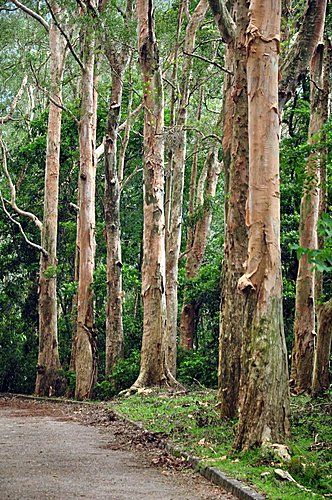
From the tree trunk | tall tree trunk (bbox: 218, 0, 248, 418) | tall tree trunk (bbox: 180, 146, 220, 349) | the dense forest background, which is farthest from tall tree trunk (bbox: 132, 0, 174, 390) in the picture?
tall tree trunk (bbox: 218, 0, 248, 418)

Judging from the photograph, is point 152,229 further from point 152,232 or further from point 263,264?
point 263,264

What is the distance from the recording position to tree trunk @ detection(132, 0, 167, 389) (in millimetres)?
19703

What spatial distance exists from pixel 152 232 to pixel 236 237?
26.3ft

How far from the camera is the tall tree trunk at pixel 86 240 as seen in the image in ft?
73.9

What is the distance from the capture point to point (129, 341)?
26406mm

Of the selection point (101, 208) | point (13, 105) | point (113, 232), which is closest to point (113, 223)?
point (113, 232)

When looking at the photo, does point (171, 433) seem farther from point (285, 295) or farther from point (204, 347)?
point (204, 347)

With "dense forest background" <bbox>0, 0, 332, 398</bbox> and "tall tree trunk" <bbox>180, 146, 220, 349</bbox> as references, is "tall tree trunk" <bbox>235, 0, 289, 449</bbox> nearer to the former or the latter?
"dense forest background" <bbox>0, 0, 332, 398</bbox>

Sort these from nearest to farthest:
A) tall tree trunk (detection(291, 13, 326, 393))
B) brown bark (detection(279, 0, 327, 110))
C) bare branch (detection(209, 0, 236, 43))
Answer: brown bark (detection(279, 0, 327, 110)) < bare branch (detection(209, 0, 236, 43)) < tall tree trunk (detection(291, 13, 326, 393))

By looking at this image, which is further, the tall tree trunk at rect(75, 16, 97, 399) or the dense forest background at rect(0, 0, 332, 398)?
the dense forest background at rect(0, 0, 332, 398)

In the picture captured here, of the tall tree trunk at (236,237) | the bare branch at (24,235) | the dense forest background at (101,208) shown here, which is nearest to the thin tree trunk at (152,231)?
the dense forest background at (101,208)

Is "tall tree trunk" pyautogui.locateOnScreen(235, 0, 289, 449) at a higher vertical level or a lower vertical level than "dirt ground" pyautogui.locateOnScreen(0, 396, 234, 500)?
higher

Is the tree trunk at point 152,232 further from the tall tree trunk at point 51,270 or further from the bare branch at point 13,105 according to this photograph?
the bare branch at point 13,105

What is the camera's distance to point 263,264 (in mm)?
9266
